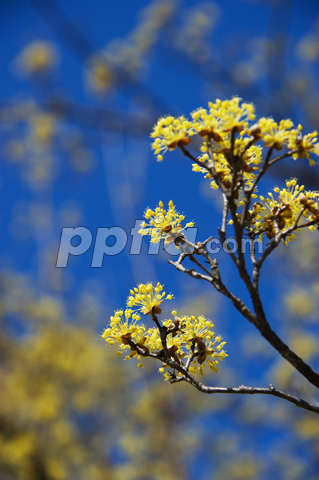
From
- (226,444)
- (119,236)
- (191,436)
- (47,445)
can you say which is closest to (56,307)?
(47,445)

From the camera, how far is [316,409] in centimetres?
163

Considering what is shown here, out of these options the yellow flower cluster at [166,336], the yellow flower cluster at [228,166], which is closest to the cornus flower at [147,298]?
the yellow flower cluster at [166,336]

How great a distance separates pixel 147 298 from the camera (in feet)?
7.18

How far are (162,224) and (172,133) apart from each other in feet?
1.42

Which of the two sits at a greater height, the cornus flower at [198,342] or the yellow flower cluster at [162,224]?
the yellow flower cluster at [162,224]

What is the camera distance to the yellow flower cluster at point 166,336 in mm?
2076

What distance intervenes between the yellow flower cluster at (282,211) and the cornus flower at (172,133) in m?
0.46

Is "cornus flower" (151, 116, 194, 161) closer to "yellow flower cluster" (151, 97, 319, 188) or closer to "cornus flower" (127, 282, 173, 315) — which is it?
"yellow flower cluster" (151, 97, 319, 188)

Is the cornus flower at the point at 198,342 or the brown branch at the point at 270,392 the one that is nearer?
the brown branch at the point at 270,392

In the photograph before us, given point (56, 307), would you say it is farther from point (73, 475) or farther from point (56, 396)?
point (73, 475)

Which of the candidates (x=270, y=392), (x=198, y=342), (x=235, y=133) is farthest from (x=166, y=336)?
(x=235, y=133)

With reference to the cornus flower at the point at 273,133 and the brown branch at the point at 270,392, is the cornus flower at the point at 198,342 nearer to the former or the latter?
the brown branch at the point at 270,392

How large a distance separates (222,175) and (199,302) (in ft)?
35.9

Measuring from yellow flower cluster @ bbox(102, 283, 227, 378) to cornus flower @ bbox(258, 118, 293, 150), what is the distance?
0.82 m
